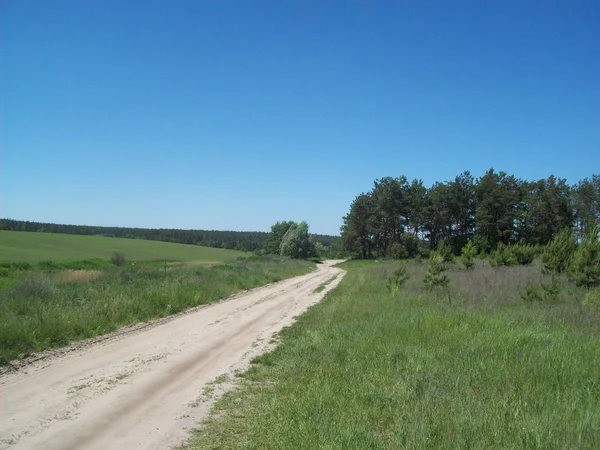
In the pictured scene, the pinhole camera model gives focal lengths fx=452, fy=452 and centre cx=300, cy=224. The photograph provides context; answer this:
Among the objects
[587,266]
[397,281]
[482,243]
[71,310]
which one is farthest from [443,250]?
[482,243]

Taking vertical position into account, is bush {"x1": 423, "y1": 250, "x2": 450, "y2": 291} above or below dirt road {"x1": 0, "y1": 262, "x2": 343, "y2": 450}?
above

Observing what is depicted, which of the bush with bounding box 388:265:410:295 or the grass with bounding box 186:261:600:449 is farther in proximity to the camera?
the bush with bounding box 388:265:410:295

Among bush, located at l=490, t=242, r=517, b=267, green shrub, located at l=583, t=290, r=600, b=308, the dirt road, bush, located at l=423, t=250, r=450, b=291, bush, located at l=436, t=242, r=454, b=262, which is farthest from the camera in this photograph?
bush, located at l=490, t=242, r=517, b=267

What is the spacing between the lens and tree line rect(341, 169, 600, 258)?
81688 millimetres

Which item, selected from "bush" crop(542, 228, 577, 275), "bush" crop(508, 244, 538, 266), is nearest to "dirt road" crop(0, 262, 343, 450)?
"bush" crop(542, 228, 577, 275)

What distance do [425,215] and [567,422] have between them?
89.8m

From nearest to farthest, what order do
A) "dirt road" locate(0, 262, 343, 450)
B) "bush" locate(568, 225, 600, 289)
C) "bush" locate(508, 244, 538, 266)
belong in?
"dirt road" locate(0, 262, 343, 450) < "bush" locate(568, 225, 600, 289) < "bush" locate(508, 244, 538, 266)

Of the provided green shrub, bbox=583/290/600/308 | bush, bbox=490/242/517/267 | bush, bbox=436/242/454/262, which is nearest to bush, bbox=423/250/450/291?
bush, bbox=436/242/454/262

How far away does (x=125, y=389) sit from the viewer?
7820mm

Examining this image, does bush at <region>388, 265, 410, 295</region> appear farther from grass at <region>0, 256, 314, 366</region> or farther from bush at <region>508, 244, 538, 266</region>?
bush at <region>508, 244, 538, 266</region>

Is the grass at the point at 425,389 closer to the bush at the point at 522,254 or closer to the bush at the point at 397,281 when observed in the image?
the bush at the point at 397,281

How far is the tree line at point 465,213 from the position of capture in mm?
81688

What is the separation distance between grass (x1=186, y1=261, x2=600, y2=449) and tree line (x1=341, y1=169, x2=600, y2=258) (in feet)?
230

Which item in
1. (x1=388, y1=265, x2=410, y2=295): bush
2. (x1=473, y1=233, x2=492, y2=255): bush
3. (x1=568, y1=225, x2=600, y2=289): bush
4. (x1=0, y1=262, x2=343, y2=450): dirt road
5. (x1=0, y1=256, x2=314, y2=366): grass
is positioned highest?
(x1=473, y1=233, x2=492, y2=255): bush
